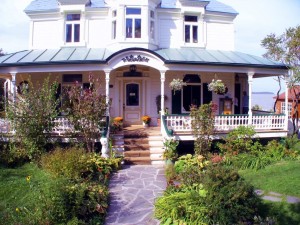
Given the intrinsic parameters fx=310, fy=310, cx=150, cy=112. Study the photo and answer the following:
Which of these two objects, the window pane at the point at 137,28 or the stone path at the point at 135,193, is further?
the window pane at the point at 137,28

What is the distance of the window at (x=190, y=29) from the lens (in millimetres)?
16906

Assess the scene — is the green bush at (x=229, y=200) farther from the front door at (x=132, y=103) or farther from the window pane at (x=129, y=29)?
the window pane at (x=129, y=29)

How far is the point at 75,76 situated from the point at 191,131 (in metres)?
7.06

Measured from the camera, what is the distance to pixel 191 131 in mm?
12773

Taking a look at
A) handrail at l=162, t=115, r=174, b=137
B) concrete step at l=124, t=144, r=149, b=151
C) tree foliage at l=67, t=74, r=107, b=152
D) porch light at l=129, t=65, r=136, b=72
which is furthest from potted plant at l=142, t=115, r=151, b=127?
tree foliage at l=67, t=74, r=107, b=152

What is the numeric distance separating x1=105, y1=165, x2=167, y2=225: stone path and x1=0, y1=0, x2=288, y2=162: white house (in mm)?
5593

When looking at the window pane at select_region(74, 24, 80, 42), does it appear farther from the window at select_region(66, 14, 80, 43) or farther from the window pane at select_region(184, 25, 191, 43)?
the window pane at select_region(184, 25, 191, 43)

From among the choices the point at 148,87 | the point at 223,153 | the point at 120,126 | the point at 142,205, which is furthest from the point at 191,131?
the point at 142,205

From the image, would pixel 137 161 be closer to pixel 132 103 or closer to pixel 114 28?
pixel 132 103

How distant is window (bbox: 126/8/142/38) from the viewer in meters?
15.6

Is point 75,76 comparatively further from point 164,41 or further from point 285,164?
point 285,164

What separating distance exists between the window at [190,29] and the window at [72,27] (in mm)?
5809

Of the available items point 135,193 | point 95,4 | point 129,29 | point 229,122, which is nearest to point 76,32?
point 95,4

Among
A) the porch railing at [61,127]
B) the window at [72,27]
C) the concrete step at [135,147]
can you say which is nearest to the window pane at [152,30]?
the window at [72,27]
